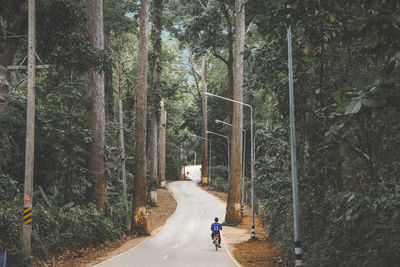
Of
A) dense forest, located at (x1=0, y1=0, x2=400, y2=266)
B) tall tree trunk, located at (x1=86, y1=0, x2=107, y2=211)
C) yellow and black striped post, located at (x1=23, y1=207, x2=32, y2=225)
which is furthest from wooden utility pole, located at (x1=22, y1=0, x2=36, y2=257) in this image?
tall tree trunk, located at (x1=86, y1=0, x2=107, y2=211)

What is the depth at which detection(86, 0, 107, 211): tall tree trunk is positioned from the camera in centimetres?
2039

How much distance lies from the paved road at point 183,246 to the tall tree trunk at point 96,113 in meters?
3.55

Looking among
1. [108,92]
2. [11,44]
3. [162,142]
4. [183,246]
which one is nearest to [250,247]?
[183,246]

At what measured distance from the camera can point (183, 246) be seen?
21312 mm

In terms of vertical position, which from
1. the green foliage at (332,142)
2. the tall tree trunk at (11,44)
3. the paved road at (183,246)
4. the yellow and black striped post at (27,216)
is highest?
the tall tree trunk at (11,44)

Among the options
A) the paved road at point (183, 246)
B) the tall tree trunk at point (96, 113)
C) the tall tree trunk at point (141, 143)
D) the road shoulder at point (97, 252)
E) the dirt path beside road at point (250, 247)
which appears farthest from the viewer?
the tall tree trunk at point (141, 143)

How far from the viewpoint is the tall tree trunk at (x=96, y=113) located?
20391 millimetres

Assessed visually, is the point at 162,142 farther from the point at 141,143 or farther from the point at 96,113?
the point at 96,113

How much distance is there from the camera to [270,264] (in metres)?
15.1

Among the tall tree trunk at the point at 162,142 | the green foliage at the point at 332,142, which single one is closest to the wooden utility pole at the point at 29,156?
the green foliage at the point at 332,142

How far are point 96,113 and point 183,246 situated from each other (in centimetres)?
775

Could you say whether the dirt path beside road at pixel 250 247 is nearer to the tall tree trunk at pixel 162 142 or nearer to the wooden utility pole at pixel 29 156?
the wooden utility pole at pixel 29 156

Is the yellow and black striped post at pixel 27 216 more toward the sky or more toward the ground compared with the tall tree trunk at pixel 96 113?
more toward the ground

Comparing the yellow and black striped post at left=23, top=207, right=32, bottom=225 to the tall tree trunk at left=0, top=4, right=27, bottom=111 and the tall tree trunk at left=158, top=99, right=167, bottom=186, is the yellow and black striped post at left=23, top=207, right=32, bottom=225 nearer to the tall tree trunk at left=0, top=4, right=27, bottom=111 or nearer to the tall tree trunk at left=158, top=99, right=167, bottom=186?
the tall tree trunk at left=0, top=4, right=27, bottom=111
